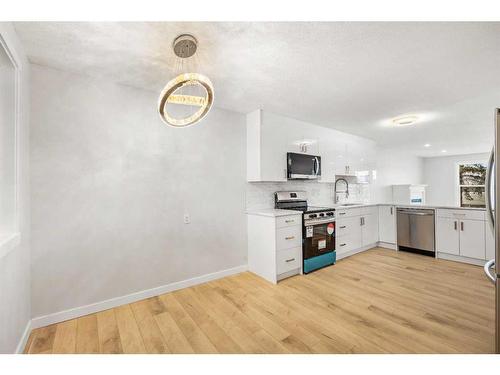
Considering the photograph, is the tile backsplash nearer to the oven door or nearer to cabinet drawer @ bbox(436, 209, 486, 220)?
the oven door

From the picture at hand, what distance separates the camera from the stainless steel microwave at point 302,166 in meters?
3.58

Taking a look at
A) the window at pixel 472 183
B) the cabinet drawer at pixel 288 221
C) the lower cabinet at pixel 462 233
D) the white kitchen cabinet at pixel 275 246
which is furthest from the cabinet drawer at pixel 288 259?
the window at pixel 472 183

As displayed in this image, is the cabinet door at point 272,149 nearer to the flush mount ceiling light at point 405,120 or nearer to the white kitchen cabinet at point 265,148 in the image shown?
the white kitchen cabinet at point 265,148

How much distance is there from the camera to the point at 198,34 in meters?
1.66

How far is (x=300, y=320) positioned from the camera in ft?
6.97

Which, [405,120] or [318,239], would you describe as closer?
[318,239]

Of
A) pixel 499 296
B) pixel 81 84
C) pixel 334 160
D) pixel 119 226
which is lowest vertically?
pixel 499 296

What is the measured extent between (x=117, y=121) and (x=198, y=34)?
54.6 inches

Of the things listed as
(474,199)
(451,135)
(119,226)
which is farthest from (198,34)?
(474,199)

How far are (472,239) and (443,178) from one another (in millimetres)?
5562

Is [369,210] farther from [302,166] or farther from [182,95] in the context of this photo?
[182,95]

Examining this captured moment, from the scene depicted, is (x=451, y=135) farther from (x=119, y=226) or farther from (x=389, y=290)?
(x=119, y=226)

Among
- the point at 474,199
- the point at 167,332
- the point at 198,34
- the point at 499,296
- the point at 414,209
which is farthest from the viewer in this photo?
the point at 474,199

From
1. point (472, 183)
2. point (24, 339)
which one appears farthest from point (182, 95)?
point (472, 183)
